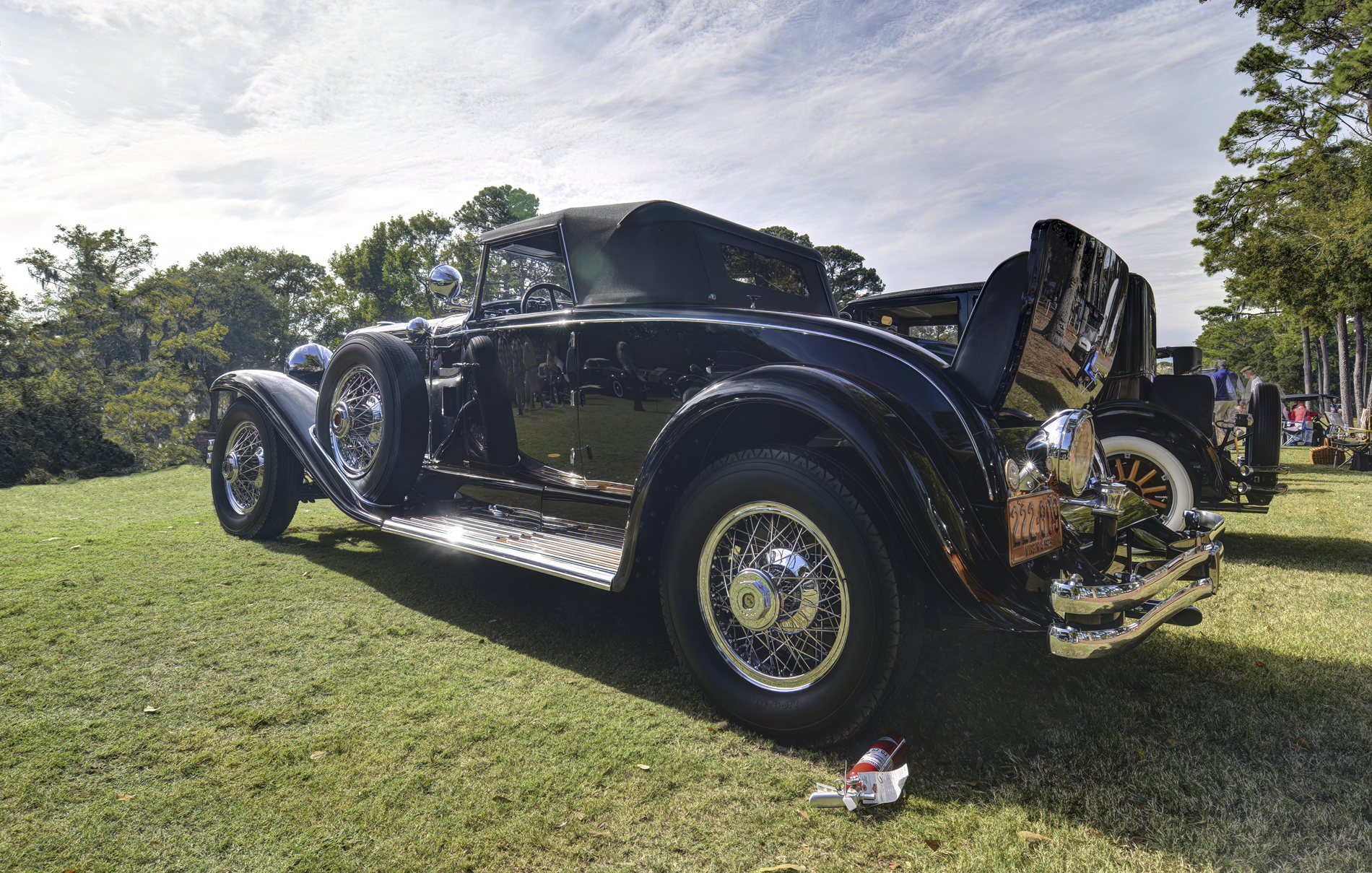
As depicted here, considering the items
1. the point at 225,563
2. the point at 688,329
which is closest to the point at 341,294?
the point at 225,563

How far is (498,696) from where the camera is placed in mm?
2818

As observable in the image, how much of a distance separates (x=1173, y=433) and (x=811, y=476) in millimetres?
4309

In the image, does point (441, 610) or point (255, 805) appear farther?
point (441, 610)

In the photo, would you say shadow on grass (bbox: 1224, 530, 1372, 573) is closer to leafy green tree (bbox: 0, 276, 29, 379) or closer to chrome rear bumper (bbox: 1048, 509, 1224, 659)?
chrome rear bumper (bbox: 1048, 509, 1224, 659)

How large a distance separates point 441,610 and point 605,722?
5.56ft

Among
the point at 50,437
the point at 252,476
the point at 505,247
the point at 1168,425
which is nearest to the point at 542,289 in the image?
the point at 505,247

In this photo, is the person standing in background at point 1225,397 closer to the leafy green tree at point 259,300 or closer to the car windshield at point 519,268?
the car windshield at point 519,268

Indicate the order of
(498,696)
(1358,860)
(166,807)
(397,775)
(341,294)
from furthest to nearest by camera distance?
(341,294) → (498,696) → (397,775) → (166,807) → (1358,860)

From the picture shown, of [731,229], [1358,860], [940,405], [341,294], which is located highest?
[341,294]

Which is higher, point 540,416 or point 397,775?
point 540,416

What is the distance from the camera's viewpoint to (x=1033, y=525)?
2.40 meters

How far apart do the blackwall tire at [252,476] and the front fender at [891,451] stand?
160 inches

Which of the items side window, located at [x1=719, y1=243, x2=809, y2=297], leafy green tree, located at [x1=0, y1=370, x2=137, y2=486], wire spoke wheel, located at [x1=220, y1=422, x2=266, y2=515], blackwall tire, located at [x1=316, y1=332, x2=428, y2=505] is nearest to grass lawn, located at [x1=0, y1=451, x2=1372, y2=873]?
blackwall tire, located at [x1=316, y1=332, x2=428, y2=505]

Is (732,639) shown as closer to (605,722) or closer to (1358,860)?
(605,722)
